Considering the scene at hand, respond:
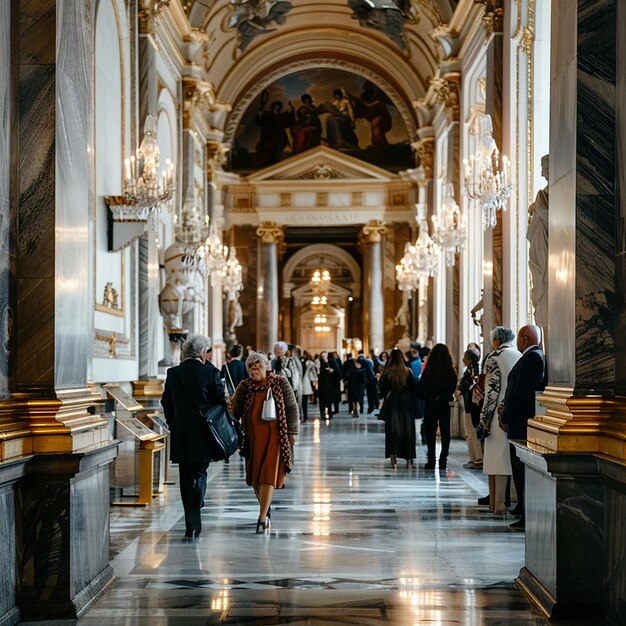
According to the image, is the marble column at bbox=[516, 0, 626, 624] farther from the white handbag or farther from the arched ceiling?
the arched ceiling

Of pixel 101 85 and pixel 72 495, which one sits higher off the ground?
pixel 101 85

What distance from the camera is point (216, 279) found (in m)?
26.9

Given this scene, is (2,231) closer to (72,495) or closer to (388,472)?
(72,495)

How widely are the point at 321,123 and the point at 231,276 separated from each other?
7.67 metres

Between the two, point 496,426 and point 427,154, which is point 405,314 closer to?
point 427,154

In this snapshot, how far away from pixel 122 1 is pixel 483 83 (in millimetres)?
7859

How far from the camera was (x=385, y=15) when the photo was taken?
26.7 m

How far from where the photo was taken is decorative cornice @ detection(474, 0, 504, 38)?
16812 millimetres

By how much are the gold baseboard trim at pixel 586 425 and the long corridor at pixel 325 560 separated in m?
1.01

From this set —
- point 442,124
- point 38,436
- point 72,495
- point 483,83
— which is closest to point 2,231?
point 38,436

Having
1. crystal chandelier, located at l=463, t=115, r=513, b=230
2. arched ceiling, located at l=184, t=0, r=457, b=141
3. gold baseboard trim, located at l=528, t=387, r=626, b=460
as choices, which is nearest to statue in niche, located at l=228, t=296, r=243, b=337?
arched ceiling, located at l=184, t=0, r=457, b=141

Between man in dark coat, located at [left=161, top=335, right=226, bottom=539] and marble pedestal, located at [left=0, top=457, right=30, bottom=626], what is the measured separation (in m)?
2.62

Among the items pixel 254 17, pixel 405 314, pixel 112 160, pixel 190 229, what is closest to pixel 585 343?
pixel 112 160

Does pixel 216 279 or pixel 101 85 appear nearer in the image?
pixel 101 85
